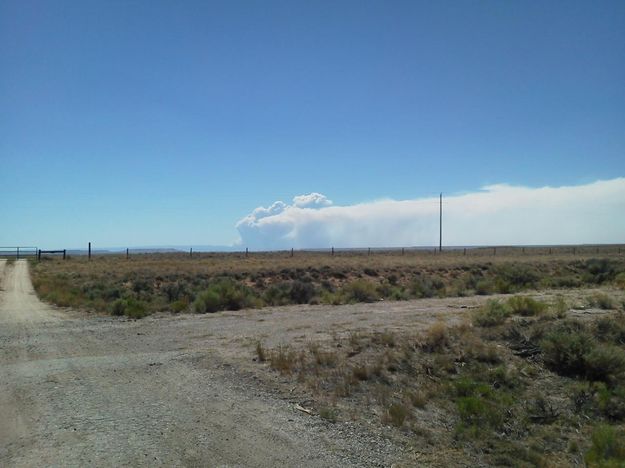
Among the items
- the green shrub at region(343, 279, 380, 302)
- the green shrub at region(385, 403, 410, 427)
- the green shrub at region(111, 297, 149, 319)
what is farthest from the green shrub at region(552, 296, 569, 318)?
the green shrub at region(111, 297, 149, 319)

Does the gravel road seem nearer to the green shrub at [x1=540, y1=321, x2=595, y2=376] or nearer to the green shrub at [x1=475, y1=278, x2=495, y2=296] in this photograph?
the green shrub at [x1=540, y1=321, x2=595, y2=376]

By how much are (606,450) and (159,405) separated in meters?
7.08

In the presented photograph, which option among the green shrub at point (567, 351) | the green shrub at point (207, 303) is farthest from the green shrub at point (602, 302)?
the green shrub at point (207, 303)

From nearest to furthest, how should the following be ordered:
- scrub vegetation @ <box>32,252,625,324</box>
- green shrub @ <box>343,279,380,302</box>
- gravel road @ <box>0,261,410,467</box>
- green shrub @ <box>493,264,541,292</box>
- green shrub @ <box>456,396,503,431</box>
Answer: gravel road @ <box>0,261,410,467</box> < green shrub @ <box>456,396,503,431</box> < scrub vegetation @ <box>32,252,625,324</box> < green shrub @ <box>343,279,380,302</box> < green shrub @ <box>493,264,541,292</box>

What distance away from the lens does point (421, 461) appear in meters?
7.04

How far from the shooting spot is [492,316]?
17.0 m

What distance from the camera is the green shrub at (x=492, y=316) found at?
16.5m

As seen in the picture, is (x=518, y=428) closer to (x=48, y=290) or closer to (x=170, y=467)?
(x=170, y=467)

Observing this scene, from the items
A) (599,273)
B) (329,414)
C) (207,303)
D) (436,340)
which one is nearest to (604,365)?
(436,340)

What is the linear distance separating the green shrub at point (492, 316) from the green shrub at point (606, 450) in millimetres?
8274

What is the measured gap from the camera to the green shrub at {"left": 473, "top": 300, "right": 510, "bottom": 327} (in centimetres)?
1653

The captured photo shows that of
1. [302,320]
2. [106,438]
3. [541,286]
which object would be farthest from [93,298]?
[541,286]

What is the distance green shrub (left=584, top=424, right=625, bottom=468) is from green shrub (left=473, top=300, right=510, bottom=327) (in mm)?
8274

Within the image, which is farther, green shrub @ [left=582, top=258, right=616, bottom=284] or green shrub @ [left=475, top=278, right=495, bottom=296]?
green shrub @ [left=582, top=258, right=616, bottom=284]
